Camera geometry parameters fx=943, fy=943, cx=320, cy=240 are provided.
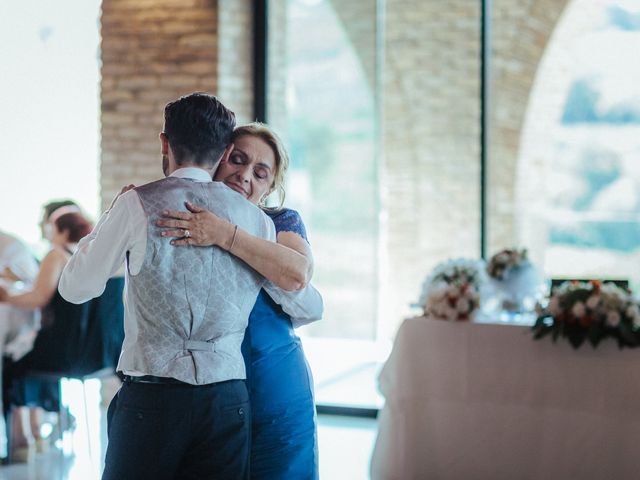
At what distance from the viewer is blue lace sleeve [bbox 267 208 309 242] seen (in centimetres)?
253

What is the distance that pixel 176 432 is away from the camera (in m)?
2.11

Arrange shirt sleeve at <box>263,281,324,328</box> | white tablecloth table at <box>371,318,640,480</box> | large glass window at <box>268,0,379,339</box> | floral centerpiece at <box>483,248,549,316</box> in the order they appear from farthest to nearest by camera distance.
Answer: large glass window at <box>268,0,379,339</box> < floral centerpiece at <box>483,248,549,316</box> < white tablecloth table at <box>371,318,640,480</box> < shirt sleeve at <box>263,281,324,328</box>

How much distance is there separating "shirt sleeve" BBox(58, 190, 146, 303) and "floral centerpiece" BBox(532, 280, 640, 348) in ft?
8.23

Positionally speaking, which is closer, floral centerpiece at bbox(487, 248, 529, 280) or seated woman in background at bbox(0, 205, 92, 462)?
floral centerpiece at bbox(487, 248, 529, 280)

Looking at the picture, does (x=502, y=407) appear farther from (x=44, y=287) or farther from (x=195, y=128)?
(x=195, y=128)

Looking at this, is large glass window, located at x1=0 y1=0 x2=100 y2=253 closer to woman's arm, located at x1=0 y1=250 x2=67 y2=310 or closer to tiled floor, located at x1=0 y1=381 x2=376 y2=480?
tiled floor, located at x1=0 y1=381 x2=376 y2=480

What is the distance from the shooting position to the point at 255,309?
2.53 m

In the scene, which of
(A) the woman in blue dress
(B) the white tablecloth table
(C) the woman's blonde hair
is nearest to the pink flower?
(B) the white tablecloth table

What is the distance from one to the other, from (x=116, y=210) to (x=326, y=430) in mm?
4320

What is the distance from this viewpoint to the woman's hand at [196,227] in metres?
2.08

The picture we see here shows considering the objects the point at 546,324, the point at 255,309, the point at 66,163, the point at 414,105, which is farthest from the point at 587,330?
the point at 66,163

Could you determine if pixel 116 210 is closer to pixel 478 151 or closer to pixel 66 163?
pixel 478 151

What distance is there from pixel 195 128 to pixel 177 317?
44cm

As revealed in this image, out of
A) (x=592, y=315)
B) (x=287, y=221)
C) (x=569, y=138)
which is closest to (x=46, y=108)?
(x=569, y=138)
